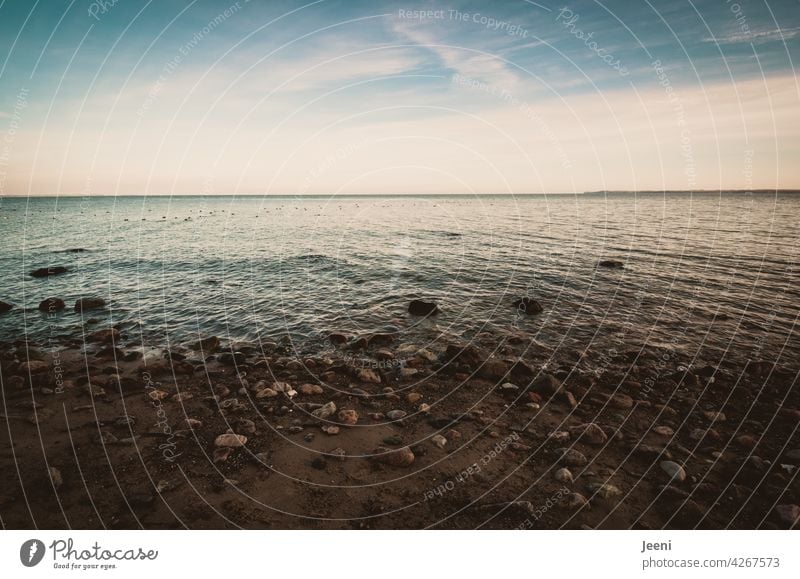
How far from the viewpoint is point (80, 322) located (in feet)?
53.2

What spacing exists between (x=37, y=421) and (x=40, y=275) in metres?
24.4

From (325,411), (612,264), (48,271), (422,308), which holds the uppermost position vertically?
(612,264)

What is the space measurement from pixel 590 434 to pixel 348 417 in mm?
5647

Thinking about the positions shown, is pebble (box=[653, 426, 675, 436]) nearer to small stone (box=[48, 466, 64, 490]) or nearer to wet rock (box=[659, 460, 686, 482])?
wet rock (box=[659, 460, 686, 482])

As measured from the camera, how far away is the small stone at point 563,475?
661cm

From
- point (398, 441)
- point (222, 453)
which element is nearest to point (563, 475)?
point (398, 441)

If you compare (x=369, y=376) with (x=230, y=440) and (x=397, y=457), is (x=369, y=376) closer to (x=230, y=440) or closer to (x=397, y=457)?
(x=397, y=457)

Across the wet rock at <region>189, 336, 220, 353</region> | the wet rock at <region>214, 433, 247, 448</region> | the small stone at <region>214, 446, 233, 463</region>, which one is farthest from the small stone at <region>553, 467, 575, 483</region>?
Result: the wet rock at <region>189, 336, 220, 353</region>

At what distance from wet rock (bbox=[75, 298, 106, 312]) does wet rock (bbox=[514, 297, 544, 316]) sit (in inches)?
869

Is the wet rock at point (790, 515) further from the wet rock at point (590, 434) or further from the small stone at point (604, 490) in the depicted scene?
the wet rock at point (590, 434)

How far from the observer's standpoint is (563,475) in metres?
6.65
